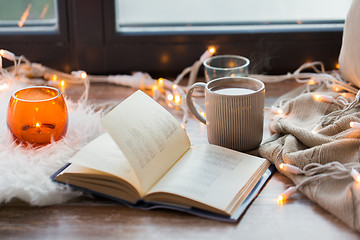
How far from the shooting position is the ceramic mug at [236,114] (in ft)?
2.95

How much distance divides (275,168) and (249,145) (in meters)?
0.07

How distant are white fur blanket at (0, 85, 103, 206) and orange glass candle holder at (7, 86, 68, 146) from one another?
19 mm

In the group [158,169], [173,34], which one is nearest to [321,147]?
[158,169]

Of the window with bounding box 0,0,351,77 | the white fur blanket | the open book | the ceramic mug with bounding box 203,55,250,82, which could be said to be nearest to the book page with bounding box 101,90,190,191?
the open book

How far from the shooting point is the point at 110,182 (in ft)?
2.62

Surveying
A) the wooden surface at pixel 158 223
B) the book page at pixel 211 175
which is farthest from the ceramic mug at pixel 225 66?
the wooden surface at pixel 158 223

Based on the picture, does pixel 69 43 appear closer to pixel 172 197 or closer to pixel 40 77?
pixel 40 77

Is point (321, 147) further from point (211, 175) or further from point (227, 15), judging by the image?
point (227, 15)

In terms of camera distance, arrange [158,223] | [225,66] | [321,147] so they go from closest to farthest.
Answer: [158,223] < [321,147] < [225,66]

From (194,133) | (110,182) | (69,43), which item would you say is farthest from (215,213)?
(69,43)

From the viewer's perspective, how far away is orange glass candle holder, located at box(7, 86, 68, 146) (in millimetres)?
898

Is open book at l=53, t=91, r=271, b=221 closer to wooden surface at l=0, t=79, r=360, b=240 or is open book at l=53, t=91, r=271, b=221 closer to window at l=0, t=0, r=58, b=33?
wooden surface at l=0, t=79, r=360, b=240

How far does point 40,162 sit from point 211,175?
29 cm

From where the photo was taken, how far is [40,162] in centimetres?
87
